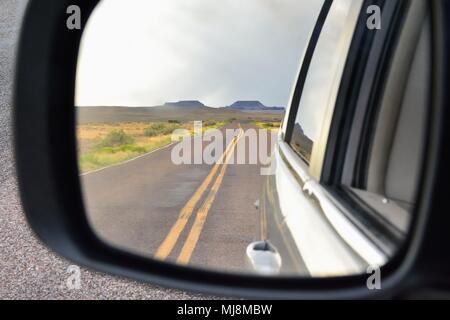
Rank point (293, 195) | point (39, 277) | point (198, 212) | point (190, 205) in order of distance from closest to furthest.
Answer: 1. point (293, 195)
2. point (39, 277)
3. point (198, 212)
4. point (190, 205)

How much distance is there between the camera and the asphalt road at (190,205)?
4.38m

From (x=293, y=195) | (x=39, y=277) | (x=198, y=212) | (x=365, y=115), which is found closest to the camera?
(x=365, y=115)

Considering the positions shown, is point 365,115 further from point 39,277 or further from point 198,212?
point 198,212

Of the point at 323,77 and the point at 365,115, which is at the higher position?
the point at 323,77

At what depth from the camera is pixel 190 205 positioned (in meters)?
8.20

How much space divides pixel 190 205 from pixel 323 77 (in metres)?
6.17

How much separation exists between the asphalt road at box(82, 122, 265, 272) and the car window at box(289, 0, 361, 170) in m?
0.25

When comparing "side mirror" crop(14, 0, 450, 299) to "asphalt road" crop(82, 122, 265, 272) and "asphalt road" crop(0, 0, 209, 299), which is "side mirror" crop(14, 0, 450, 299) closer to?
"asphalt road" crop(82, 122, 265, 272)

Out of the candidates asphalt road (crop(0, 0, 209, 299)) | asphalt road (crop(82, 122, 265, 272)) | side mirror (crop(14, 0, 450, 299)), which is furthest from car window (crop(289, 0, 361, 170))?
asphalt road (crop(0, 0, 209, 299))

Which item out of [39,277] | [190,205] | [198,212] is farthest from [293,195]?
[190,205]

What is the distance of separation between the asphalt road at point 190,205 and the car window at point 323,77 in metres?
0.25

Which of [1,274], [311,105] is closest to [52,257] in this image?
[1,274]

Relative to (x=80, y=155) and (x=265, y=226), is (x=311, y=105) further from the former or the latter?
(x=80, y=155)
